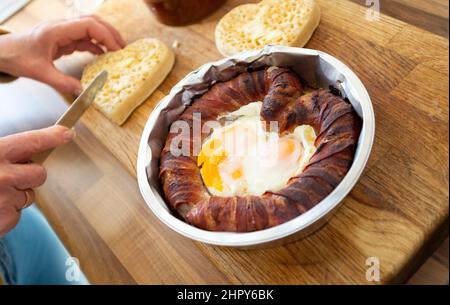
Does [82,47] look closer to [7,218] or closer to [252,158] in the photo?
[7,218]

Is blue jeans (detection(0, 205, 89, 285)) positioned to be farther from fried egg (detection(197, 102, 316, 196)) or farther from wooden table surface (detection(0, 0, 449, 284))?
fried egg (detection(197, 102, 316, 196))

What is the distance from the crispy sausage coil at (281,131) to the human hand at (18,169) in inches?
13.2

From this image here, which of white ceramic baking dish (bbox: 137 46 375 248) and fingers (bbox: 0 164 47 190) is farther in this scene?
fingers (bbox: 0 164 47 190)

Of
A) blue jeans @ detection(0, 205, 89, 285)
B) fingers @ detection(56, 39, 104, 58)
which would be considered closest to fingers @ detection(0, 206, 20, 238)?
blue jeans @ detection(0, 205, 89, 285)

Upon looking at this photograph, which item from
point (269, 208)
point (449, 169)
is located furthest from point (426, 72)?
point (269, 208)

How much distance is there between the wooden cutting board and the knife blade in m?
0.55

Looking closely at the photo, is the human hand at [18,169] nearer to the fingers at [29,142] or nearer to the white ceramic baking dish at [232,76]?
the fingers at [29,142]

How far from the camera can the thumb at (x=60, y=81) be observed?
1457 millimetres

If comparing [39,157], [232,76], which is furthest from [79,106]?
[232,76]

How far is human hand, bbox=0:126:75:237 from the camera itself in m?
1.10

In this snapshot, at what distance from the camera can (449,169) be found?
3.07 ft

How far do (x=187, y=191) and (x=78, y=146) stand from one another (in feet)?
1.97
